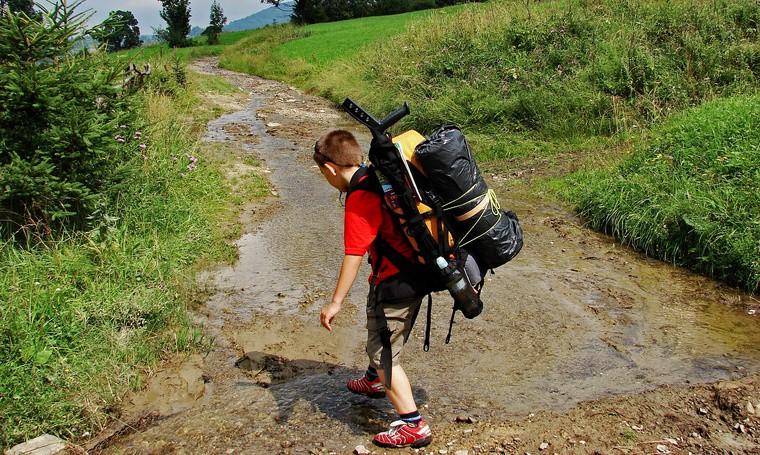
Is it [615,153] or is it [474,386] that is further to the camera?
[615,153]

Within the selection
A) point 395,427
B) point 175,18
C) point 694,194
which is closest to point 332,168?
point 395,427

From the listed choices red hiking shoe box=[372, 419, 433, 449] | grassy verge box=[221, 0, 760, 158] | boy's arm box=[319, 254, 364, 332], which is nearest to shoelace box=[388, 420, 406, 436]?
red hiking shoe box=[372, 419, 433, 449]

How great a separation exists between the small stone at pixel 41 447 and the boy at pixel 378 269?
179cm

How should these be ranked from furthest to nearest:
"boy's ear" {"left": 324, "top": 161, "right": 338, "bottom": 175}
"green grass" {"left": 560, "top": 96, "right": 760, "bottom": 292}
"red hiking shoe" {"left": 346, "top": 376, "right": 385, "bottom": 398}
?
"green grass" {"left": 560, "top": 96, "right": 760, "bottom": 292} → "red hiking shoe" {"left": 346, "top": 376, "right": 385, "bottom": 398} → "boy's ear" {"left": 324, "top": 161, "right": 338, "bottom": 175}

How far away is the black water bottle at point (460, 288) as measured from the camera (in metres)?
3.34

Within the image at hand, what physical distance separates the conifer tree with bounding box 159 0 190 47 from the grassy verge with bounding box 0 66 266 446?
49.5 metres

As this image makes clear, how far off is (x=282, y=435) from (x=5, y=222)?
12.4 feet

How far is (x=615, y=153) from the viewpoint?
9.61m

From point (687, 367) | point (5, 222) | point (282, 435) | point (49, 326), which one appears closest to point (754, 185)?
point (687, 367)

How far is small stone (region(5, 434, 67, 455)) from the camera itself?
369 cm

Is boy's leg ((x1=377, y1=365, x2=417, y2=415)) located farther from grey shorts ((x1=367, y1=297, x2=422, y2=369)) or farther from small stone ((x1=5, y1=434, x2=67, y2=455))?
small stone ((x1=5, y1=434, x2=67, y2=455))

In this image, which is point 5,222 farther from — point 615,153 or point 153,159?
point 615,153

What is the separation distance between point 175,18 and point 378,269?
55730 millimetres

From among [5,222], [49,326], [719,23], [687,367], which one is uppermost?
[719,23]
